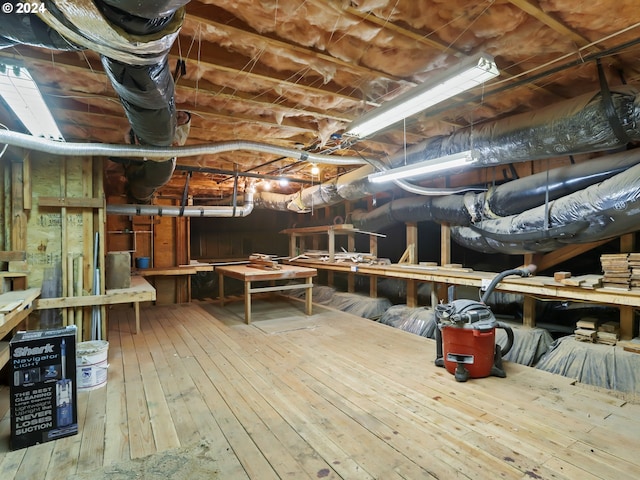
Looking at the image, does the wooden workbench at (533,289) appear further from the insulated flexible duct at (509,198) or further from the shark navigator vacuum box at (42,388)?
the shark navigator vacuum box at (42,388)

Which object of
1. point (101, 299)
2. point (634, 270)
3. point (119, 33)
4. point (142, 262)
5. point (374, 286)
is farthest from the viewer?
point (142, 262)

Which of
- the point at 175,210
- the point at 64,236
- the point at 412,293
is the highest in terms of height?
the point at 175,210

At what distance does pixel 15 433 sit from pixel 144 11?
2.32 metres

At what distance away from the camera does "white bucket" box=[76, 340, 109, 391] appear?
107 inches

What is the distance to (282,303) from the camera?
622 cm

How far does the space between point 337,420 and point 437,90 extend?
222 cm

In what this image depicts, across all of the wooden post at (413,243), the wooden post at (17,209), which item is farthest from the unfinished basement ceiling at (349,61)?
the wooden post at (413,243)

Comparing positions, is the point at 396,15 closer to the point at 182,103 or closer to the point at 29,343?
the point at 182,103

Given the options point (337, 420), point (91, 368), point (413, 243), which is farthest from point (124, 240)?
point (337, 420)

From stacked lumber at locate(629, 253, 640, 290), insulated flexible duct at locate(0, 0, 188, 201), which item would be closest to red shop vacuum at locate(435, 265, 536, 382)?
stacked lumber at locate(629, 253, 640, 290)

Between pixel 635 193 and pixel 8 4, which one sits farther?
pixel 635 193

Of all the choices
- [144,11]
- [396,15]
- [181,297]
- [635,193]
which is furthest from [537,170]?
[181,297]

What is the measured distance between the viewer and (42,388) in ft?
6.66
